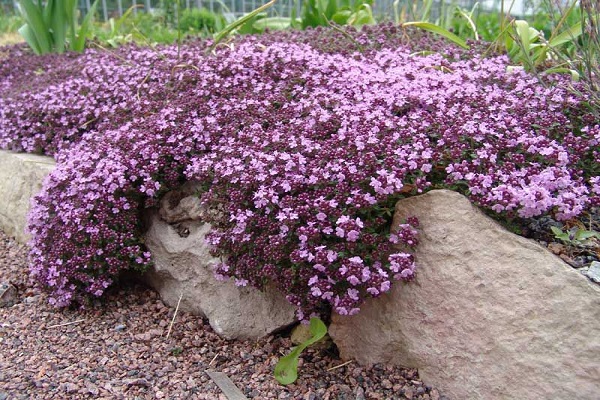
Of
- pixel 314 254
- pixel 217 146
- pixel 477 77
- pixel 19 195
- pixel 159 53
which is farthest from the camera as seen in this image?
pixel 159 53

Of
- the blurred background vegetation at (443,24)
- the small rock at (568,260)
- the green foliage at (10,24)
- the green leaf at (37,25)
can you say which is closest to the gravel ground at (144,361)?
the small rock at (568,260)

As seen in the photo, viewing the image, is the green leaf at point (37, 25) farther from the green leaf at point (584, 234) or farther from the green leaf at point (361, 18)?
the green leaf at point (584, 234)

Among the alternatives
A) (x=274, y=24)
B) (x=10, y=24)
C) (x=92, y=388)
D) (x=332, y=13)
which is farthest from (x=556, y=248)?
(x=10, y=24)

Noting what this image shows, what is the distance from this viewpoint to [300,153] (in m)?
2.35

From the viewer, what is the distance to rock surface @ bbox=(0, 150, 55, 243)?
3384 millimetres

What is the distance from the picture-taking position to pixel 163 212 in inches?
112

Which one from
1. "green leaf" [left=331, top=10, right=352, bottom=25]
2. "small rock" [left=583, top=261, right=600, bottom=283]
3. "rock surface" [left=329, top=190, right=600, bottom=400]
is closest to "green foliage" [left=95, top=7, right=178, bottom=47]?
"green leaf" [left=331, top=10, right=352, bottom=25]

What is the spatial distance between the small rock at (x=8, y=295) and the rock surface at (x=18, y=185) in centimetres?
55

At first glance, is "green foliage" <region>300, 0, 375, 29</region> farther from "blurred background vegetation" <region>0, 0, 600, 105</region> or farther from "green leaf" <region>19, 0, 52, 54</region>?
"green leaf" <region>19, 0, 52, 54</region>

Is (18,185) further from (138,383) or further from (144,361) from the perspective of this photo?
(138,383)

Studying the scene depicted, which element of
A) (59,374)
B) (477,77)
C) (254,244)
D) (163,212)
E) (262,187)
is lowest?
(59,374)

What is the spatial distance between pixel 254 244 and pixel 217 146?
0.65 metres

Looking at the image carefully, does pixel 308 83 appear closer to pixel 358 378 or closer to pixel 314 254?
pixel 314 254

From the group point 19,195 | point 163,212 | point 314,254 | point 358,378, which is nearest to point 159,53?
point 19,195
